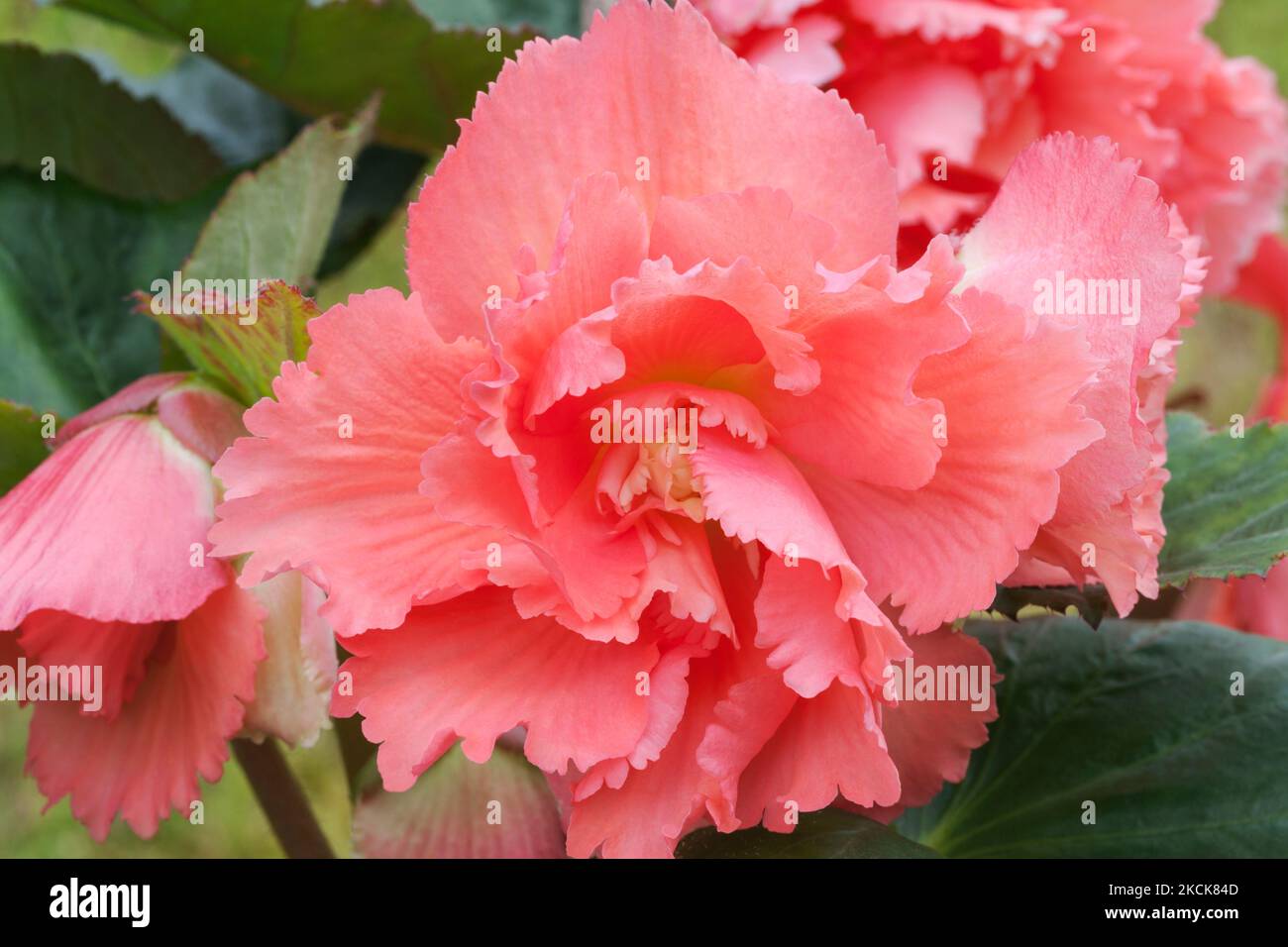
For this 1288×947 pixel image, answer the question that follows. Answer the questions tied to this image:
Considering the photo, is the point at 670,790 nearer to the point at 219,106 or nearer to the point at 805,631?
the point at 805,631

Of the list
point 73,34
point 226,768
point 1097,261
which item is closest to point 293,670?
point 1097,261

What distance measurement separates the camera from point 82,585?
36cm

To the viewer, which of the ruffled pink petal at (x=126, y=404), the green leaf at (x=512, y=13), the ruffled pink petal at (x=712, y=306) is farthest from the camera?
the green leaf at (x=512, y=13)

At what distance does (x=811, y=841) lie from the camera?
0.41m

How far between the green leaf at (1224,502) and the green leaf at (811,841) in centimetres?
12

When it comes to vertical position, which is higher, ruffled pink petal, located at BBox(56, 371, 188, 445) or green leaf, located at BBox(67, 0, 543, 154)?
green leaf, located at BBox(67, 0, 543, 154)

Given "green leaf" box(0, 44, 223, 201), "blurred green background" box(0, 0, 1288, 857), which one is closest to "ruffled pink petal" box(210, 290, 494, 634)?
"green leaf" box(0, 44, 223, 201)

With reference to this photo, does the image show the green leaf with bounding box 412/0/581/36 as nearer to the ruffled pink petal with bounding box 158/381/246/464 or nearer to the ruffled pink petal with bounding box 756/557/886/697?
the ruffled pink petal with bounding box 158/381/246/464

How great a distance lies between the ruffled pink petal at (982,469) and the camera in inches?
12.6

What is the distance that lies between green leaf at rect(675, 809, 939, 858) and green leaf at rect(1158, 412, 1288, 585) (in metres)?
0.12

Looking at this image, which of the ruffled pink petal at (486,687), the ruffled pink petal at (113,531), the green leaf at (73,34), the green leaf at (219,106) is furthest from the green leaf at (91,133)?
A: the green leaf at (73,34)

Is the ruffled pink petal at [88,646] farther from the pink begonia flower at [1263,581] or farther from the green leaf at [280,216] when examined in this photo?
the pink begonia flower at [1263,581]

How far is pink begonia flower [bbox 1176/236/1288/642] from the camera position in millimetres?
612
